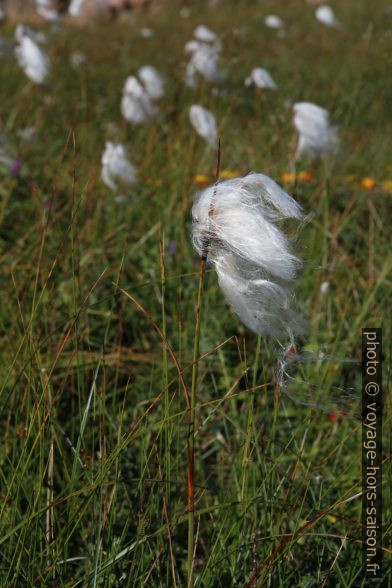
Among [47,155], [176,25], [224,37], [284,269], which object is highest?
[284,269]

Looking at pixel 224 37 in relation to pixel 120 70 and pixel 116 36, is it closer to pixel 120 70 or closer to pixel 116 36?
pixel 120 70

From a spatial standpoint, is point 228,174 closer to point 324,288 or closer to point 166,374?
point 324,288

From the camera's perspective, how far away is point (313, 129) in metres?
2.07

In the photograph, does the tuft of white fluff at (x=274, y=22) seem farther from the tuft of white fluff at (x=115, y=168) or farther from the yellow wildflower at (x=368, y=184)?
the tuft of white fluff at (x=115, y=168)

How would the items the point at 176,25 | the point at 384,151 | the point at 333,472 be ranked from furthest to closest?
the point at 176,25 < the point at 384,151 < the point at 333,472

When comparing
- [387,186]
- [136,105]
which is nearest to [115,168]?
[136,105]

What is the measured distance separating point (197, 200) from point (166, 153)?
1.92m

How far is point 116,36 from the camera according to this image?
24.1 feet

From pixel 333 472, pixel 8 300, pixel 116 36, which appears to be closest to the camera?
pixel 333 472

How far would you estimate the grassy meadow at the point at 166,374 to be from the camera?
105 cm

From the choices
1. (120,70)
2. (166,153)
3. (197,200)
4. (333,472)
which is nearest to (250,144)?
(166,153)

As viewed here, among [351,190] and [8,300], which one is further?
[351,190]
